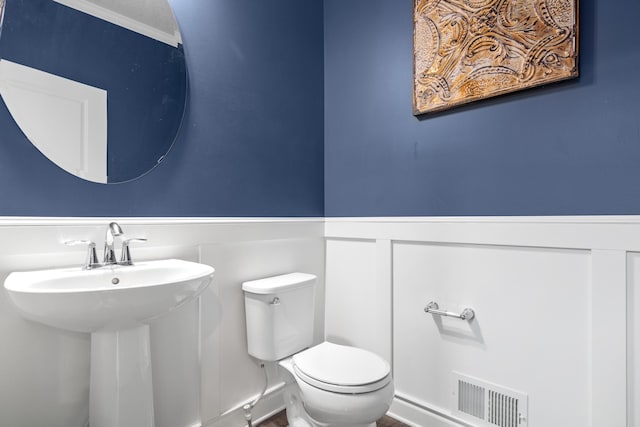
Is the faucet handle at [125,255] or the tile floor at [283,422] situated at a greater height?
the faucet handle at [125,255]

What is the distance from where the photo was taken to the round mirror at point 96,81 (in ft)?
3.59

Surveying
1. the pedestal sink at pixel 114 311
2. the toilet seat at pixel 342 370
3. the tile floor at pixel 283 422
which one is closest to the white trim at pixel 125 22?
the pedestal sink at pixel 114 311

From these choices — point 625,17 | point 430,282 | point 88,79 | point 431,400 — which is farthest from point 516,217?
point 88,79

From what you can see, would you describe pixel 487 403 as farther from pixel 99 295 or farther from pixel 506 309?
pixel 99 295

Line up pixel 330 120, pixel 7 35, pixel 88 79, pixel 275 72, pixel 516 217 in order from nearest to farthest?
pixel 7 35, pixel 88 79, pixel 516 217, pixel 275 72, pixel 330 120

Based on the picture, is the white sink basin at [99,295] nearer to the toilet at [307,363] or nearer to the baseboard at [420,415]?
the toilet at [307,363]

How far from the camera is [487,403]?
142 centimetres

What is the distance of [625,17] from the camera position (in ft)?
3.73

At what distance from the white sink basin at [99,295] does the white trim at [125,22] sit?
0.91 m

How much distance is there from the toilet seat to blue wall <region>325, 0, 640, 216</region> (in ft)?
2.37

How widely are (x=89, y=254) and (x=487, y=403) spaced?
1624 millimetres

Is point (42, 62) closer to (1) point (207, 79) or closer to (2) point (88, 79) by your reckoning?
(2) point (88, 79)

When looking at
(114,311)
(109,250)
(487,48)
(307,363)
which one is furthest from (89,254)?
(487,48)

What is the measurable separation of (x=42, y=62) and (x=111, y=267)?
0.72 metres
